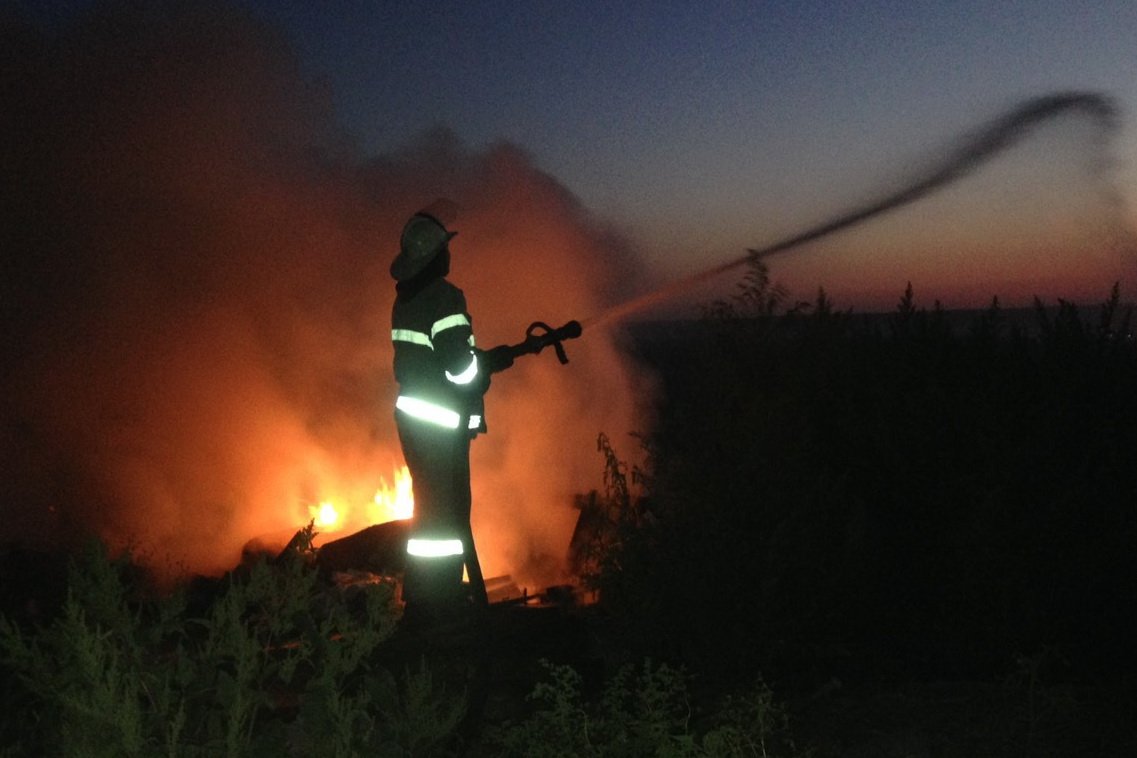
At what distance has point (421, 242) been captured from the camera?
17.1 ft

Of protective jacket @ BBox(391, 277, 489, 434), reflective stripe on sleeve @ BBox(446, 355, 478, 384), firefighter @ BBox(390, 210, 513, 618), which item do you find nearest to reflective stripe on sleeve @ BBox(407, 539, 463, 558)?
firefighter @ BBox(390, 210, 513, 618)

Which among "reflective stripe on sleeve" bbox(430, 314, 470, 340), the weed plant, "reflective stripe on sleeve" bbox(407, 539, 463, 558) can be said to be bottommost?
the weed plant

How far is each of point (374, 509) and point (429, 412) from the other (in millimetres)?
5261

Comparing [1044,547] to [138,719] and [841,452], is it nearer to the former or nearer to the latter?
[841,452]

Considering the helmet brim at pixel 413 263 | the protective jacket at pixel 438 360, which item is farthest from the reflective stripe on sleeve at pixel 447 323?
the helmet brim at pixel 413 263

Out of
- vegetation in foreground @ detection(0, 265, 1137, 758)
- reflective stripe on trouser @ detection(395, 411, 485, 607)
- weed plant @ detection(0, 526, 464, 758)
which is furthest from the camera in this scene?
reflective stripe on trouser @ detection(395, 411, 485, 607)

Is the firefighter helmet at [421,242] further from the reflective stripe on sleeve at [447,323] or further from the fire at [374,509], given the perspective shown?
the fire at [374,509]

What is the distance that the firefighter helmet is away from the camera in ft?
17.0

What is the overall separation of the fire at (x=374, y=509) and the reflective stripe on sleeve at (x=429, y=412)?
4.35 meters

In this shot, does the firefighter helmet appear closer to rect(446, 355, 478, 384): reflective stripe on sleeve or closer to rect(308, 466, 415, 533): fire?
rect(446, 355, 478, 384): reflective stripe on sleeve

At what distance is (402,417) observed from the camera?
5.44m

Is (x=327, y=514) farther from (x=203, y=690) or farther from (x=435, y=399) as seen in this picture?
(x=203, y=690)

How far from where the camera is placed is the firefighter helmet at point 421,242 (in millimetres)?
5184

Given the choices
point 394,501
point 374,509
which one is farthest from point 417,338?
point 374,509
